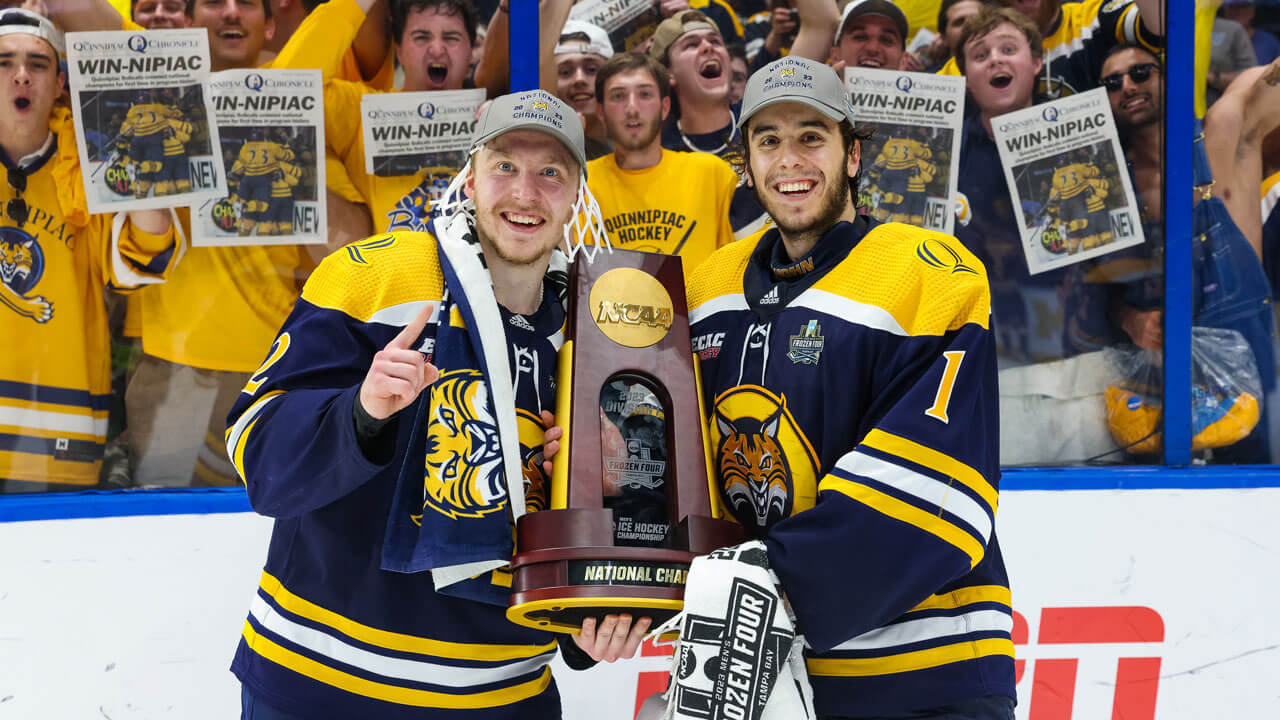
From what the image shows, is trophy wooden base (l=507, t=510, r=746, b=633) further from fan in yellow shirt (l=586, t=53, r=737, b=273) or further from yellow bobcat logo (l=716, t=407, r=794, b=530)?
fan in yellow shirt (l=586, t=53, r=737, b=273)

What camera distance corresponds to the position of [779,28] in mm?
2656

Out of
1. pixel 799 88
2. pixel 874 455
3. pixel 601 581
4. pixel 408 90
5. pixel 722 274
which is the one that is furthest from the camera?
pixel 408 90

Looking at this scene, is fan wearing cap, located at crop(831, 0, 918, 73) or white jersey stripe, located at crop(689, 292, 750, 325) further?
fan wearing cap, located at crop(831, 0, 918, 73)

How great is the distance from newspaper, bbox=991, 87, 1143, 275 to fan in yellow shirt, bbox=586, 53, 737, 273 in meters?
0.87

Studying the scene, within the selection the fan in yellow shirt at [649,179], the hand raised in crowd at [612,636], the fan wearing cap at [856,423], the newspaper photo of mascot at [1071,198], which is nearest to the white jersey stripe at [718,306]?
the fan wearing cap at [856,423]

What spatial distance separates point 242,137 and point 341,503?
1365 millimetres

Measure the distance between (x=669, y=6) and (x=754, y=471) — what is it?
5.33 ft

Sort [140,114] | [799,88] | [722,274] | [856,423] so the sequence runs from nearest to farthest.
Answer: [856,423]
[799,88]
[722,274]
[140,114]

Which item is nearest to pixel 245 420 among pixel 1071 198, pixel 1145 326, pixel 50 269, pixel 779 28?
pixel 50 269

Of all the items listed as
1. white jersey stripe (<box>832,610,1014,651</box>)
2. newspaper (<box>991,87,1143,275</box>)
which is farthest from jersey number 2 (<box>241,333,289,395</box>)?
newspaper (<box>991,87,1143,275</box>)

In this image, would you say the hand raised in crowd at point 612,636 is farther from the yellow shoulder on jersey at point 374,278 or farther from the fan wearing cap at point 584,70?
the fan wearing cap at point 584,70

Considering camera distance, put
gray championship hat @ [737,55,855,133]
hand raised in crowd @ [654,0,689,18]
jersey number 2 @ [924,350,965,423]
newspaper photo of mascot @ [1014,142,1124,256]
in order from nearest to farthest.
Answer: jersey number 2 @ [924,350,965,423] → gray championship hat @ [737,55,855,133] → hand raised in crowd @ [654,0,689,18] → newspaper photo of mascot @ [1014,142,1124,256]

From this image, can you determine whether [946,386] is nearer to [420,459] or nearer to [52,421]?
[420,459]

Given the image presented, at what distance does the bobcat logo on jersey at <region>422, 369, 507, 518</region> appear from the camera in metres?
1.41
